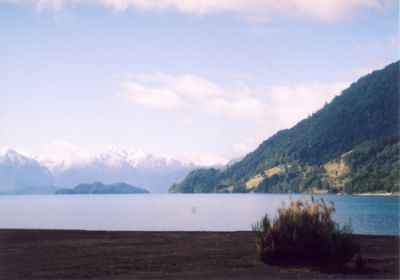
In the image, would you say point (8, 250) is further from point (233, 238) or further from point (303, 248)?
point (303, 248)

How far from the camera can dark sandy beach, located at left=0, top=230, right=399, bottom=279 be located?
20500mm

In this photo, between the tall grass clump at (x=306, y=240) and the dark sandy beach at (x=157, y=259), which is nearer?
the dark sandy beach at (x=157, y=259)

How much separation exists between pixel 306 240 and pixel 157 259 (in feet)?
23.1

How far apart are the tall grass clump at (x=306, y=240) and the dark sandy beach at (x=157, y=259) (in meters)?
0.98

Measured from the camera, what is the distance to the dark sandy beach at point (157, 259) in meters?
20.5

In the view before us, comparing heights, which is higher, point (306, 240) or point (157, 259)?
point (306, 240)

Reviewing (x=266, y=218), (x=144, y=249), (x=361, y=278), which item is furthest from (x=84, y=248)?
(x=361, y=278)

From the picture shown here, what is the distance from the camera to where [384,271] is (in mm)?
20859

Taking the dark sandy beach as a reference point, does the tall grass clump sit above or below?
above

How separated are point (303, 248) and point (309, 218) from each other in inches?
52.1

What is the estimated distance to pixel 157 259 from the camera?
2531cm

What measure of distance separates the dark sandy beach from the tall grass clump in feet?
3.23

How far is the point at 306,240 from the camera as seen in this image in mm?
23094

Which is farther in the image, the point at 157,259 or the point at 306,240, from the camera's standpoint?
the point at 157,259
